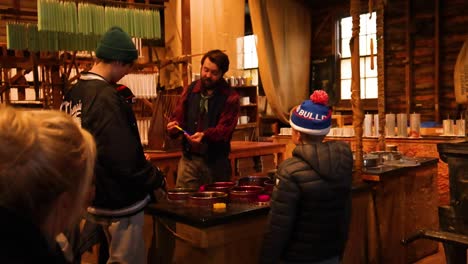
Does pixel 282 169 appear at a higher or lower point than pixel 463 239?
higher

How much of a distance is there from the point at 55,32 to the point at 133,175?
9.52 feet

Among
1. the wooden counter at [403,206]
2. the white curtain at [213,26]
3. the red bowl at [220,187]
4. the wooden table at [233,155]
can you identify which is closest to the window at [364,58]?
the white curtain at [213,26]

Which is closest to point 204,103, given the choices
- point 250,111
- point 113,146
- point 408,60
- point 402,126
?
point 113,146

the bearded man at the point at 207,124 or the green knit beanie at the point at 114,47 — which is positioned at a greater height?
the green knit beanie at the point at 114,47

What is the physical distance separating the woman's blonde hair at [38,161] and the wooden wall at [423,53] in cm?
727

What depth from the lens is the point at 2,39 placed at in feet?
25.3

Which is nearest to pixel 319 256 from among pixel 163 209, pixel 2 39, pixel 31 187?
pixel 163 209

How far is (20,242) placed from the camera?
90 cm

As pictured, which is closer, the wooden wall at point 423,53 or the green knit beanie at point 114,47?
the green knit beanie at point 114,47

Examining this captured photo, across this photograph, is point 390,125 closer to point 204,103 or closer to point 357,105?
point 357,105

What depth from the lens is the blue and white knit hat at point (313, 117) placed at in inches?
91.0

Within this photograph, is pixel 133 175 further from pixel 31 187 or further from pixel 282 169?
pixel 31 187

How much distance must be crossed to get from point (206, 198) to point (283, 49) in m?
6.90

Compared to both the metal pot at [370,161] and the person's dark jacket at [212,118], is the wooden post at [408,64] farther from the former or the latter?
the person's dark jacket at [212,118]
